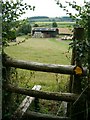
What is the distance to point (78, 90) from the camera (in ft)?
15.8

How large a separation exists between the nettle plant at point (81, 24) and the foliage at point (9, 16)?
2.52ft

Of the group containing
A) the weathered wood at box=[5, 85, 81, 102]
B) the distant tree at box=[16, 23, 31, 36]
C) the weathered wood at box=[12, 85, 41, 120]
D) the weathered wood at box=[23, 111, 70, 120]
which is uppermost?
the distant tree at box=[16, 23, 31, 36]

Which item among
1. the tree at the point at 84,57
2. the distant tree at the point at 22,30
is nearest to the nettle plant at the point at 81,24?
the tree at the point at 84,57

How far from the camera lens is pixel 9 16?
5.09 meters

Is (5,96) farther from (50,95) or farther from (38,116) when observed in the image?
(50,95)

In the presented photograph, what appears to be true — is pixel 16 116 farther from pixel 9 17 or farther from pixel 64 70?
pixel 9 17

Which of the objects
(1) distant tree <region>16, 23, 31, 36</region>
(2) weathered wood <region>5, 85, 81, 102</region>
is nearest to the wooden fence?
(2) weathered wood <region>5, 85, 81, 102</region>

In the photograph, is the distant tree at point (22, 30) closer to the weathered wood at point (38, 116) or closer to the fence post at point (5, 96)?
the fence post at point (5, 96)

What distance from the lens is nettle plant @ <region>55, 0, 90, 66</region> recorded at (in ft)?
15.3

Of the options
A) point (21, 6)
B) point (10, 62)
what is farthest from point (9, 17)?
point (10, 62)

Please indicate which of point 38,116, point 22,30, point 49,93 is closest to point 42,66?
point 49,93

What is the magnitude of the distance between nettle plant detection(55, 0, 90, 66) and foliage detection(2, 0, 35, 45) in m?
0.77

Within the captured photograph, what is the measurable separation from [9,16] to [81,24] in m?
1.22

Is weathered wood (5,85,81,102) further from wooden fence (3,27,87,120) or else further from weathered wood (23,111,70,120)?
weathered wood (23,111,70,120)
